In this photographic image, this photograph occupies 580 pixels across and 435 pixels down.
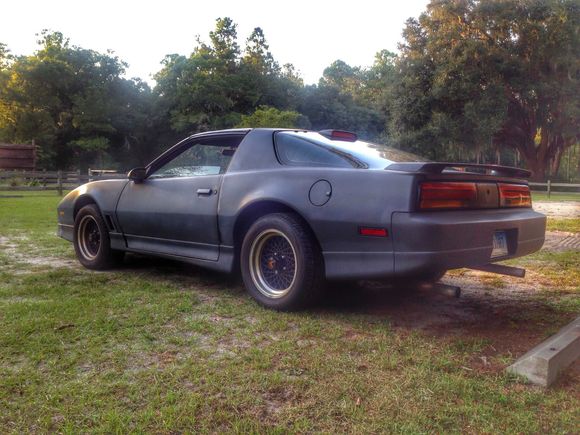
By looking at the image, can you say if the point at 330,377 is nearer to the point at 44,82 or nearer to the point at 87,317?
the point at 87,317

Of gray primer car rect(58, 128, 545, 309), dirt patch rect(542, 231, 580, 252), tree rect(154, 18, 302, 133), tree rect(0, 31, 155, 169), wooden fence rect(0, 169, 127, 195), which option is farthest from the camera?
tree rect(154, 18, 302, 133)

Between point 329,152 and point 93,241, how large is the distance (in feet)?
9.58

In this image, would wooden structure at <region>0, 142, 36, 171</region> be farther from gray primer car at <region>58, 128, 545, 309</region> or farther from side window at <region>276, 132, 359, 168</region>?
side window at <region>276, 132, 359, 168</region>

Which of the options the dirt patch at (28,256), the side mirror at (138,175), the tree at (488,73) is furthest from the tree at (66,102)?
the side mirror at (138,175)

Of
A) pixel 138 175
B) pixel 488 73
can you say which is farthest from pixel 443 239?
pixel 488 73

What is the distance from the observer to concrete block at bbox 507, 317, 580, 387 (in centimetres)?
242

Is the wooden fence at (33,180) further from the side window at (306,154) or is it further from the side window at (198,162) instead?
the side window at (306,154)

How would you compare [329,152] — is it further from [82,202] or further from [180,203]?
[82,202]

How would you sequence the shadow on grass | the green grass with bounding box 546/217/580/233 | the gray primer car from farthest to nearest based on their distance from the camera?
the green grass with bounding box 546/217/580/233 < the shadow on grass < the gray primer car

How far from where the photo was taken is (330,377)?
2.48 meters

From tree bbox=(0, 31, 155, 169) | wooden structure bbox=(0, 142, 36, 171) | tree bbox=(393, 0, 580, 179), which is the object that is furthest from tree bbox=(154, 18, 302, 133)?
wooden structure bbox=(0, 142, 36, 171)

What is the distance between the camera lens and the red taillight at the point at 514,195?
3.74m

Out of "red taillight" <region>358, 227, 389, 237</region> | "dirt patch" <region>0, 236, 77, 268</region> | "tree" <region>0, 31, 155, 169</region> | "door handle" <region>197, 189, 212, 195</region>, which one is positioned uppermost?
"tree" <region>0, 31, 155, 169</region>

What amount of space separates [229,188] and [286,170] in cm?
56
